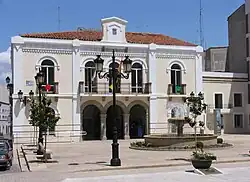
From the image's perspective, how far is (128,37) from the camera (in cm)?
4103

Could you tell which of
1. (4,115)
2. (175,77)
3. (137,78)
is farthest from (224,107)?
(4,115)

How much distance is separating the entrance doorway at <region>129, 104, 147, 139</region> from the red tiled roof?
6.06m

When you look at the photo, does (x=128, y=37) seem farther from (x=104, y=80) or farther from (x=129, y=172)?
(x=129, y=172)

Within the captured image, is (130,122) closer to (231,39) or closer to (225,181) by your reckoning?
(231,39)

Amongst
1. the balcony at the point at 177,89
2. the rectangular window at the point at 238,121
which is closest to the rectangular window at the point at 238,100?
the rectangular window at the point at 238,121

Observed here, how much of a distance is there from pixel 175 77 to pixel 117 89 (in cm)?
587

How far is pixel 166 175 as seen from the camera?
14.9m

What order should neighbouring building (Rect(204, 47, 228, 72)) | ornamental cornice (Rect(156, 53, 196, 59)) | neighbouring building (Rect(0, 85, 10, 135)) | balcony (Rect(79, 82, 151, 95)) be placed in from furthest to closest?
1. neighbouring building (Rect(0, 85, 10, 135))
2. neighbouring building (Rect(204, 47, 228, 72))
3. ornamental cornice (Rect(156, 53, 196, 59))
4. balcony (Rect(79, 82, 151, 95))

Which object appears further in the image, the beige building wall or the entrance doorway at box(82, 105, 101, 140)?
the beige building wall

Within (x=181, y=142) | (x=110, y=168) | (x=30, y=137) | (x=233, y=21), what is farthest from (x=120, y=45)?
(x=110, y=168)

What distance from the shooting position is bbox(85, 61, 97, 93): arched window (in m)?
37.7

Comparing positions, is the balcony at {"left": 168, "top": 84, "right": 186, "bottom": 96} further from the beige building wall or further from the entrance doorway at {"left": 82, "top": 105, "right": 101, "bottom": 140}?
the entrance doorway at {"left": 82, "top": 105, "right": 101, "bottom": 140}

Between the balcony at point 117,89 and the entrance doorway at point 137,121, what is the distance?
5.68 feet

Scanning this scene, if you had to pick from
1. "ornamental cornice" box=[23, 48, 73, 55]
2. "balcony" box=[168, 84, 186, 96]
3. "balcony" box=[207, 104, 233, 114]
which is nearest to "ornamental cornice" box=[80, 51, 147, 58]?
"ornamental cornice" box=[23, 48, 73, 55]
